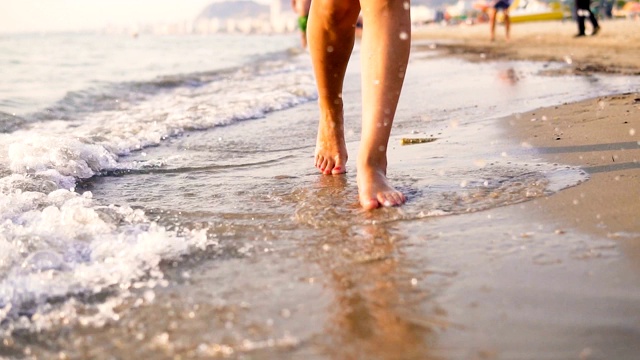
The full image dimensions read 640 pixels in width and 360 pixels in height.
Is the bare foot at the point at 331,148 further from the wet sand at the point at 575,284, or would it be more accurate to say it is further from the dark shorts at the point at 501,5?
the dark shorts at the point at 501,5

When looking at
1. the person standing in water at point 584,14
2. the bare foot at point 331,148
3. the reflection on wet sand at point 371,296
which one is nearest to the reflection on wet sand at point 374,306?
the reflection on wet sand at point 371,296

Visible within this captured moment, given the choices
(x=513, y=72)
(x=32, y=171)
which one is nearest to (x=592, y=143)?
(x=32, y=171)

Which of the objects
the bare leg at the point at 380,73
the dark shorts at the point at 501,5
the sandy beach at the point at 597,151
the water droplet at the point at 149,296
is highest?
the bare leg at the point at 380,73

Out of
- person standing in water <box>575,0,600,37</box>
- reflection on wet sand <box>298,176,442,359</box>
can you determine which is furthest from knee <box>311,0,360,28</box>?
person standing in water <box>575,0,600,37</box>

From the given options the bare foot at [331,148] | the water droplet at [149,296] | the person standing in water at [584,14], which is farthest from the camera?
the person standing in water at [584,14]

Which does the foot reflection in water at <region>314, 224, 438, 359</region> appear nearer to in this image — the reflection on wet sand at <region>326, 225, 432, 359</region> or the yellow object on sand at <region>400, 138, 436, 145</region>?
the reflection on wet sand at <region>326, 225, 432, 359</region>

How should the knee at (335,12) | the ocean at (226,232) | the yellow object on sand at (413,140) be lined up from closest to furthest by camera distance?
the ocean at (226,232) < the knee at (335,12) < the yellow object on sand at (413,140)

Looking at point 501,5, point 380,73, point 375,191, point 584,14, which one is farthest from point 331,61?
point 501,5

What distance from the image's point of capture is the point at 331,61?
270 centimetres

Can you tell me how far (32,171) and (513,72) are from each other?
5251mm

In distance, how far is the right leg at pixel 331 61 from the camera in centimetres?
257

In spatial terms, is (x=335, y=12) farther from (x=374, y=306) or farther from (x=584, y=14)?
(x=584, y=14)

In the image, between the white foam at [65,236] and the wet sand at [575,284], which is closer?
the wet sand at [575,284]

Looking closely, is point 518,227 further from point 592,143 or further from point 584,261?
point 592,143
